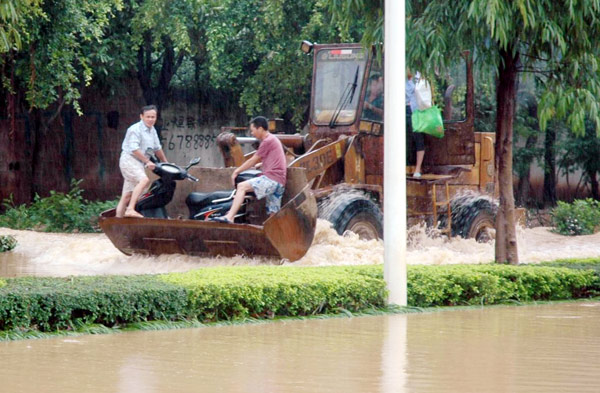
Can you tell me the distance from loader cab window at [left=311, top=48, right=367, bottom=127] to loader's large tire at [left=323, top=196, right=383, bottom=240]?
163 cm

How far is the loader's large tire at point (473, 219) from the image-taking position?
19.9m

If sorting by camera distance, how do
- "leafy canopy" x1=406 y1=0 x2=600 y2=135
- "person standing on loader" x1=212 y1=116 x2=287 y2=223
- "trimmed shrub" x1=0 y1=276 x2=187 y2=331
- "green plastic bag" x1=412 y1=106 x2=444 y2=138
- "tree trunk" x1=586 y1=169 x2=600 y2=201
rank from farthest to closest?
"tree trunk" x1=586 y1=169 x2=600 y2=201
"green plastic bag" x1=412 y1=106 x2=444 y2=138
"person standing on loader" x1=212 y1=116 x2=287 y2=223
"leafy canopy" x1=406 y1=0 x2=600 y2=135
"trimmed shrub" x1=0 y1=276 x2=187 y2=331

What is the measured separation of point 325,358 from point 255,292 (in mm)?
2293

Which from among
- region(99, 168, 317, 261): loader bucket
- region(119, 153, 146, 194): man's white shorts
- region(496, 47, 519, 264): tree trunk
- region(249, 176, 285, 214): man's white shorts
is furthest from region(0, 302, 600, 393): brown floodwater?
region(119, 153, 146, 194): man's white shorts

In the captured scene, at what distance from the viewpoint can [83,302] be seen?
364 inches

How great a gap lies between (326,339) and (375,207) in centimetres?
889

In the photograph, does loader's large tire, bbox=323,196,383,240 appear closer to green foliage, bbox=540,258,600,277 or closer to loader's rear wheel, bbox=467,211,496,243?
loader's rear wheel, bbox=467,211,496,243

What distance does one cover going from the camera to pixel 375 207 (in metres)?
18.0

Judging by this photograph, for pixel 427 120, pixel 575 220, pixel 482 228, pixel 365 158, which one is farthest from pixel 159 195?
pixel 575 220

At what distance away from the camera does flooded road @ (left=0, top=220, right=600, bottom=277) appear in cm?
1571

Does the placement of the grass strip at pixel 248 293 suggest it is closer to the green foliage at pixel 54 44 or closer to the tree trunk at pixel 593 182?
the green foliage at pixel 54 44

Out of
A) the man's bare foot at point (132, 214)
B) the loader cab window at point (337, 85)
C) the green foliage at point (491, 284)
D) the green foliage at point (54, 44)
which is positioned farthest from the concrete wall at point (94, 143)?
the green foliage at point (491, 284)

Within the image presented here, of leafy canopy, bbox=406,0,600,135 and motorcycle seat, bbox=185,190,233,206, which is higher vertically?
leafy canopy, bbox=406,0,600,135

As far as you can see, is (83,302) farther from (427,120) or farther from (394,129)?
(427,120)
